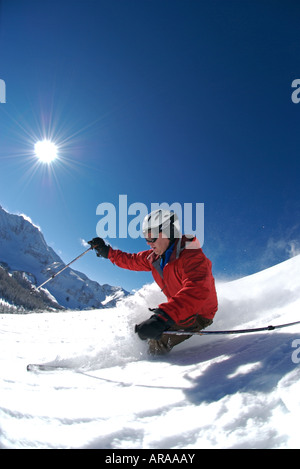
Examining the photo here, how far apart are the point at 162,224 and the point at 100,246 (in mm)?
2868

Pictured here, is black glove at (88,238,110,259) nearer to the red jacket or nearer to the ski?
the red jacket

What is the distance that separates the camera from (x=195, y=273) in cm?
274

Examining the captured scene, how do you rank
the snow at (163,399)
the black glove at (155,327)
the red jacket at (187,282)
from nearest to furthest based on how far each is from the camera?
the snow at (163,399) → the black glove at (155,327) → the red jacket at (187,282)

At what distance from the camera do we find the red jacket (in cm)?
246

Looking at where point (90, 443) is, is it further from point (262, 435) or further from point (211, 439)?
point (262, 435)

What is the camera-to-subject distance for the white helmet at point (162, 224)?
11.5 feet

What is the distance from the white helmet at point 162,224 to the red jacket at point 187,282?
272mm

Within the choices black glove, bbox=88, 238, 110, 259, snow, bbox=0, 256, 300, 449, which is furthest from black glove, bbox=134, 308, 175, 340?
black glove, bbox=88, 238, 110, 259

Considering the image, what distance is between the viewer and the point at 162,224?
11.7 feet

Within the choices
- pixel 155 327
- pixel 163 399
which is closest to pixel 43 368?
pixel 155 327
